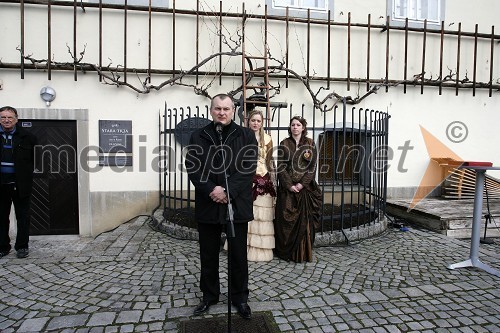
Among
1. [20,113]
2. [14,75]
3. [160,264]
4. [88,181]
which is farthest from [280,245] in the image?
[14,75]

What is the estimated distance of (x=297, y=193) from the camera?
165 inches

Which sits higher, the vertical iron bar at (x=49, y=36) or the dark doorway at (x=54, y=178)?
the vertical iron bar at (x=49, y=36)

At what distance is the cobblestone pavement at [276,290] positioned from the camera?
290cm

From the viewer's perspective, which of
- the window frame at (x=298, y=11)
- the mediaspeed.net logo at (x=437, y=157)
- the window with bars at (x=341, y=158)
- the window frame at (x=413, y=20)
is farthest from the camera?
the mediaspeed.net logo at (x=437, y=157)

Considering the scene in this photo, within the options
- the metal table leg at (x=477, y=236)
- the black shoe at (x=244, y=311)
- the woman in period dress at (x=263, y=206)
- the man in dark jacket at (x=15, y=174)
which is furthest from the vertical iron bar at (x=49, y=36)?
the metal table leg at (x=477, y=236)

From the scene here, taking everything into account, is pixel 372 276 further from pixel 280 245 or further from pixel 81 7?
pixel 81 7

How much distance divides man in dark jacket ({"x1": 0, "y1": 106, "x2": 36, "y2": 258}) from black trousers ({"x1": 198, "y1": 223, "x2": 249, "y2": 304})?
2990 millimetres

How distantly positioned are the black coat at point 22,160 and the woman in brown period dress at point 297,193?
3.38 meters

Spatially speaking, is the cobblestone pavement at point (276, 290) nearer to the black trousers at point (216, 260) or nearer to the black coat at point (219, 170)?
the black trousers at point (216, 260)

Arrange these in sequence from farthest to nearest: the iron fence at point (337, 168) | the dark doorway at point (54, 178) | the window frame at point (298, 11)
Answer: the window frame at point (298, 11), the dark doorway at point (54, 178), the iron fence at point (337, 168)

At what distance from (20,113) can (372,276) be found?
652cm

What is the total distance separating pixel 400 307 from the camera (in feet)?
10.4

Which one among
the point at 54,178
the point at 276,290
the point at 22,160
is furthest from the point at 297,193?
the point at 54,178

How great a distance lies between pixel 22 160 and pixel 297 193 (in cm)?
368
